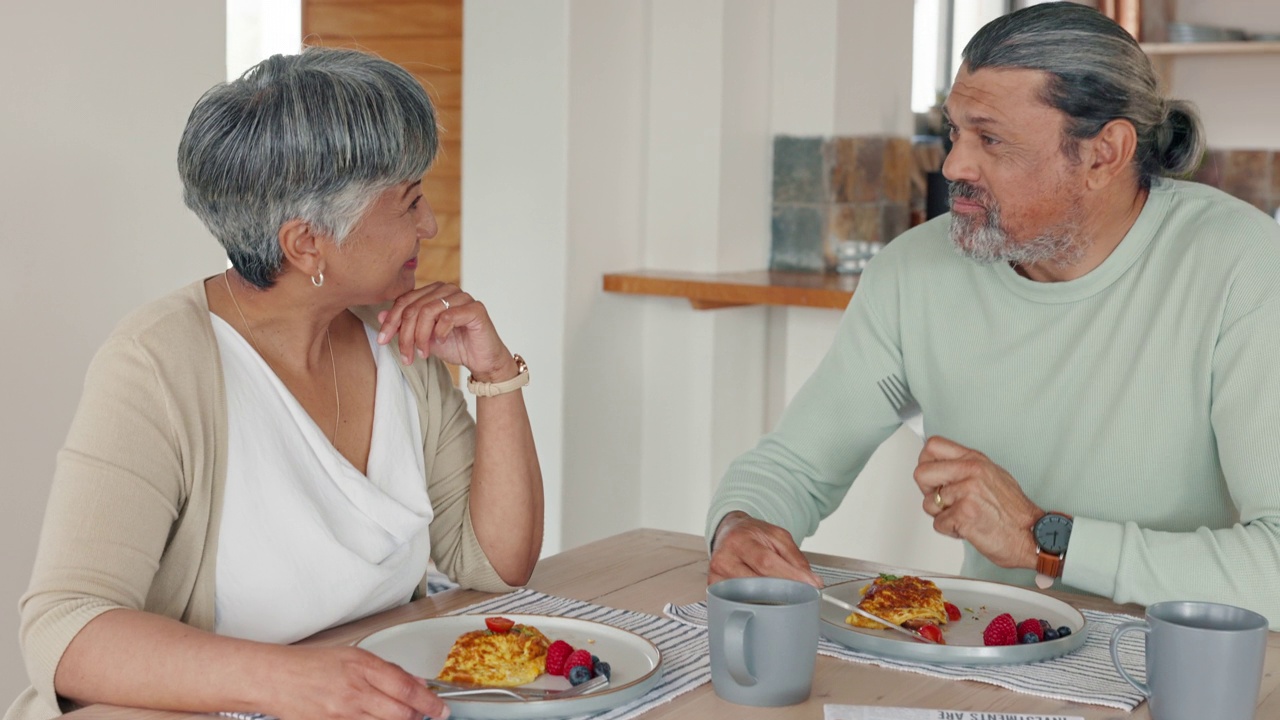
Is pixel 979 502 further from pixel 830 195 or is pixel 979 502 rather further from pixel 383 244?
pixel 830 195

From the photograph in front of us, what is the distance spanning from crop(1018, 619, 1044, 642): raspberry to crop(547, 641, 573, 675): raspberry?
0.39 m

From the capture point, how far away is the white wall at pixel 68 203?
1.82 metres

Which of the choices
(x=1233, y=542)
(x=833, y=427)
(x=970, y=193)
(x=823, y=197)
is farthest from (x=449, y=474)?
(x=823, y=197)

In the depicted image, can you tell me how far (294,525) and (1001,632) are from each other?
649 millimetres

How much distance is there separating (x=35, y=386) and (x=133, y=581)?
2.73ft

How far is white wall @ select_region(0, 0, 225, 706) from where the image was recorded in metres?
1.82

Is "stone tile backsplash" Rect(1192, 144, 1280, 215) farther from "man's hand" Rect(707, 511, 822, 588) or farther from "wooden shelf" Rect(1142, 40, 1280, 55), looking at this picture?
"man's hand" Rect(707, 511, 822, 588)

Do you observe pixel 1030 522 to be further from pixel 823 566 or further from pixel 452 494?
pixel 452 494

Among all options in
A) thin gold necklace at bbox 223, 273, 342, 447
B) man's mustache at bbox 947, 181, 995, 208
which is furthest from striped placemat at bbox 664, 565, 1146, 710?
man's mustache at bbox 947, 181, 995, 208

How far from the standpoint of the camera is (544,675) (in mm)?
1080

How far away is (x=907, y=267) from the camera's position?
173 centimetres

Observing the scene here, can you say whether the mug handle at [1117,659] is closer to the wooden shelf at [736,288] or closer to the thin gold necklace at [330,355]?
the thin gold necklace at [330,355]

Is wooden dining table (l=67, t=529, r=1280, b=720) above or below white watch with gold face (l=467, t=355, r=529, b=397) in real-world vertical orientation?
below

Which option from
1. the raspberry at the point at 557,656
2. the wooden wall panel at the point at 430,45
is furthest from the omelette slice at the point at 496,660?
the wooden wall panel at the point at 430,45
